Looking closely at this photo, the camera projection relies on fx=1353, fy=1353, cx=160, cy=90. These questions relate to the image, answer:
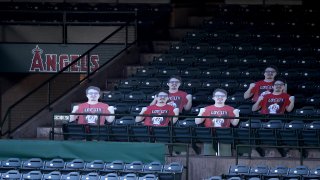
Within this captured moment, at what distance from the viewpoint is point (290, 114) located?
2577 cm

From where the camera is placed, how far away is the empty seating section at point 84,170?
23.7 meters

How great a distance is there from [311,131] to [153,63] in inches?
232

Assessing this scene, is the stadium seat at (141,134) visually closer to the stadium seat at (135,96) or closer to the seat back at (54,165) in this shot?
the seat back at (54,165)

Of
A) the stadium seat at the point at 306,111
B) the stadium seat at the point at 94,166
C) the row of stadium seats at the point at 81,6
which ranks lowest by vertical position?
the stadium seat at the point at 94,166

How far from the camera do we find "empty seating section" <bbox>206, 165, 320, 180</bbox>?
22766 millimetres

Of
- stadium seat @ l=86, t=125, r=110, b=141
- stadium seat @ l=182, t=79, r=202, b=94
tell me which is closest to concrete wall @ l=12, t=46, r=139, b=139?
stadium seat @ l=86, t=125, r=110, b=141

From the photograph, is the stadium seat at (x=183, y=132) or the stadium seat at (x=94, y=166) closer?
the stadium seat at (x=94, y=166)

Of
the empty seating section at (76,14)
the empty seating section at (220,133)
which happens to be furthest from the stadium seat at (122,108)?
the empty seating section at (76,14)

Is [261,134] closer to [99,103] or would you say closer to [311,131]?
[311,131]

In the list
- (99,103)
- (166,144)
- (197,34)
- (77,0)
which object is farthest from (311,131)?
(77,0)

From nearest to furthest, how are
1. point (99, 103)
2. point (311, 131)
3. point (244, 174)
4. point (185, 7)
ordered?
point (244, 174), point (311, 131), point (99, 103), point (185, 7)

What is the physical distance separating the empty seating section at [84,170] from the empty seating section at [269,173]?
117cm

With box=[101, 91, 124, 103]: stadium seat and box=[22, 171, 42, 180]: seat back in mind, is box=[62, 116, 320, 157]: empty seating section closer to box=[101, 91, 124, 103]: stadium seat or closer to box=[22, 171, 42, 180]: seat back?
box=[101, 91, 124, 103]: stadium seat

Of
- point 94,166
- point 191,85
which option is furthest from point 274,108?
point 94,166
